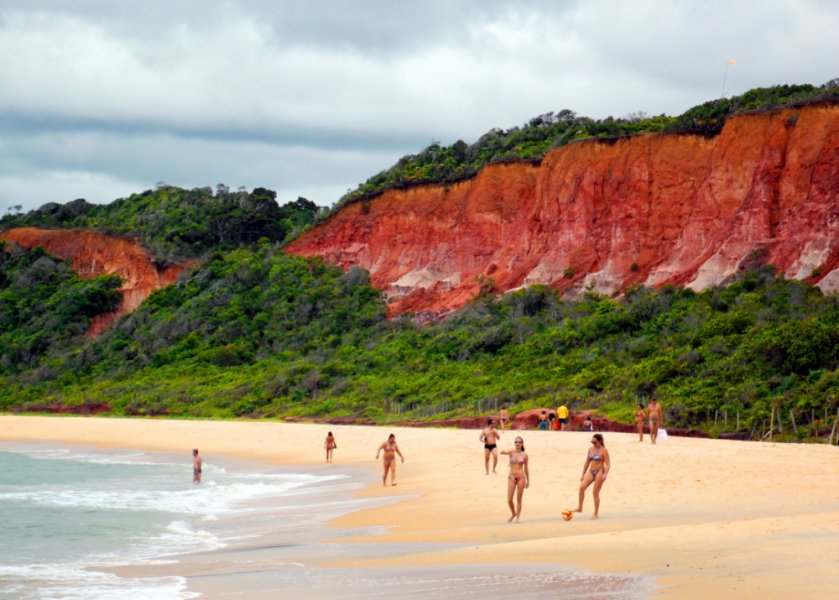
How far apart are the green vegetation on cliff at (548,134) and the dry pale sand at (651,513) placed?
2513 cm

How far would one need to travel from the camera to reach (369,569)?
11148mm

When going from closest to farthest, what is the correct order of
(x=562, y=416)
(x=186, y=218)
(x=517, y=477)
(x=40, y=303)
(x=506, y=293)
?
1. (x=517, y=477)
2. (x=562, y=416)
3. (x=506, y=293)
4. (x=40, y=303)
5. (x=186, y=218)

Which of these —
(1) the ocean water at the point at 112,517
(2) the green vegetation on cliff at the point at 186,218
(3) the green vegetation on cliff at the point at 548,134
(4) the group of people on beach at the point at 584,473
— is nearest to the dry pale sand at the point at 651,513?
(4) the group of people on beach at the point at 584,473

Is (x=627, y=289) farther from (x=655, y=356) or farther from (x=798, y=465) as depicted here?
(x=798, y=465)

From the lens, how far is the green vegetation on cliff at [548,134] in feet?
154

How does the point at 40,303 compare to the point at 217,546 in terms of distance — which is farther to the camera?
the point at 40,303

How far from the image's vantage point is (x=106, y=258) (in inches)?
2876

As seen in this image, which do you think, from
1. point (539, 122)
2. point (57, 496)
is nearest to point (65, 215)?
point (539, 122)

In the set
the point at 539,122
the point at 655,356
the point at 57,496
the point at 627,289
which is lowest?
the point at 57,496

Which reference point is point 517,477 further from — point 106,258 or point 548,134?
point 106,258

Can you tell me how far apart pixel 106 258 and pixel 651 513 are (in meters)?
64.9

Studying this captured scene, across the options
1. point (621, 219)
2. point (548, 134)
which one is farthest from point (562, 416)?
point (548, 134)

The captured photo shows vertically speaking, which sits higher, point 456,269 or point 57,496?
point 456,269

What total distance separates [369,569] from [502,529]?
2.59 meters
